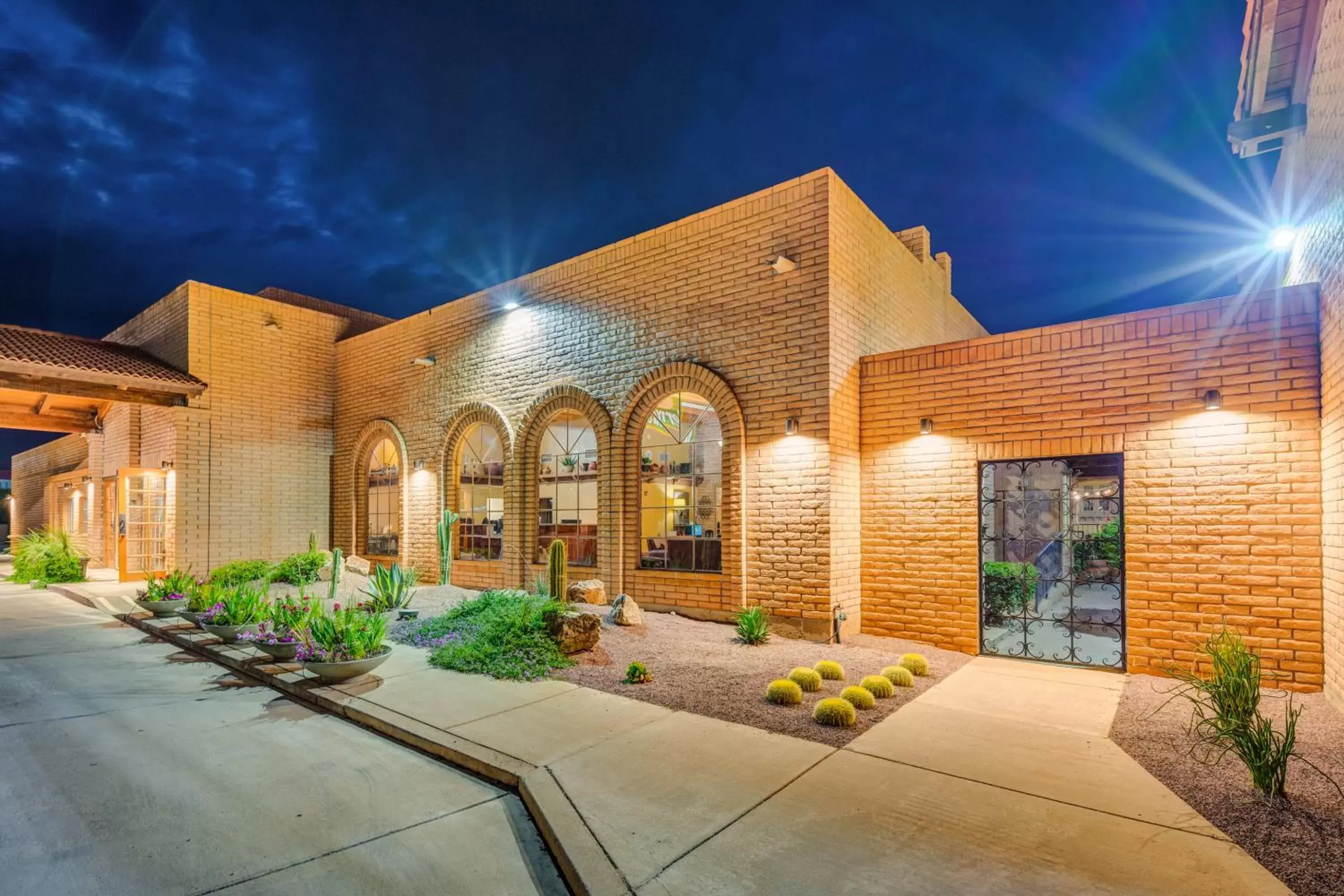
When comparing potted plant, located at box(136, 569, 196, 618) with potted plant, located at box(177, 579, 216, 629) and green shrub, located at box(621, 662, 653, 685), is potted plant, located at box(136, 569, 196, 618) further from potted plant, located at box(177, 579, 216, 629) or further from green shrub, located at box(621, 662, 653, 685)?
green shrub, located at box(621, 662, 653, 685)

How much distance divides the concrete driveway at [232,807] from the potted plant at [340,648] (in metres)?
0.40

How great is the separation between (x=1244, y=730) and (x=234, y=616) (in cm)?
1025

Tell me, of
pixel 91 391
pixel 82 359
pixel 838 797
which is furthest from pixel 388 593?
pixel 82 359

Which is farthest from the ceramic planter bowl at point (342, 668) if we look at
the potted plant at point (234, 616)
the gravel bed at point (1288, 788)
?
the gravel bed at point (1288, 788)

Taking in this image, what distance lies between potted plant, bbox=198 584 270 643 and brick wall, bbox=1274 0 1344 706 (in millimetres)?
11268

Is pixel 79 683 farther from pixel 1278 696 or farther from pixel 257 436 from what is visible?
pixel 1278 696

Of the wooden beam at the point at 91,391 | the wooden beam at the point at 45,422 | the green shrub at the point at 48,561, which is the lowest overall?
the green shrub at the point at 48,561

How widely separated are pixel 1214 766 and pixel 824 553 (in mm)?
4350

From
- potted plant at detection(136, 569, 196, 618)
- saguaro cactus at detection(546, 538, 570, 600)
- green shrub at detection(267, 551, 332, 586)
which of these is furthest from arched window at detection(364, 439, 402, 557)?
saguaro cactus at detection(546, 538, 570, 600)

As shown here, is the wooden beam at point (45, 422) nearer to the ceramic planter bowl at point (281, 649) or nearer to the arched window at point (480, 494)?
the arched window at point (480, 494)

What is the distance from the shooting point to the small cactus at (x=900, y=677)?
6.26 meters

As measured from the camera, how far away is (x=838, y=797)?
3.88 meters

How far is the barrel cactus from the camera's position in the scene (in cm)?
558

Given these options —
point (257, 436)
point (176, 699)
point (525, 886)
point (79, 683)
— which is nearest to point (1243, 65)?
point (525, 886)
